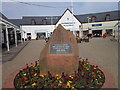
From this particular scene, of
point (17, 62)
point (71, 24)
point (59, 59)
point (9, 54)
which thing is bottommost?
point (17, 62)

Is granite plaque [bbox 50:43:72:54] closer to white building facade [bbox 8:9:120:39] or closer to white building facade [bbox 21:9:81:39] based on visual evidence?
white building facade [bbox 8:9:120:39]

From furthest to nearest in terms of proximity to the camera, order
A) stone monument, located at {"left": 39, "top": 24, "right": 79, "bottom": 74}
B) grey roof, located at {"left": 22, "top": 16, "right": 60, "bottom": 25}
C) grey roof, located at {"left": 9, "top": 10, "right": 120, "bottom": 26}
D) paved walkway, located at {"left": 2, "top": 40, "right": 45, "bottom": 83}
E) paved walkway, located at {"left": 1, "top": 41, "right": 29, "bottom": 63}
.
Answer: grey roof, located at {"left": 22, "top": 16, "right": 60, "bottom": 25} → grey roof, located at {"left": 9, "top": 10, "right": 120, "bottom": 26} → paved walkway, located at {"left": 1, "top": 41, "right": 29, "bottom": 63} → paved walkway, located at {"left": 2, "top": 40, "right": 45, "bottom": 83} → stone monument, located at {"left": 39, "top": 24, "right": 79, "bottom": 74}

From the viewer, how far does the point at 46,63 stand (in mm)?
4309

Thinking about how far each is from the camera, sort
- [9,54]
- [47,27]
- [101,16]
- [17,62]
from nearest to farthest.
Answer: [17,62] < [9,54] < [47,27] < [101,16]

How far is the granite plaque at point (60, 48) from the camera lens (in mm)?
4496

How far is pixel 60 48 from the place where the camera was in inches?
182

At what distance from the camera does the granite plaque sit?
450 cm

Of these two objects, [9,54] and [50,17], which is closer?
[9,54]

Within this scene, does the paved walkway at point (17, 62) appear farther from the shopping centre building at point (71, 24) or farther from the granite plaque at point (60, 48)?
the shopping centre building at point (71, 24)

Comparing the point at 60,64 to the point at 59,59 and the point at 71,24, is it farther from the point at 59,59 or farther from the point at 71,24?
the point at 71,24

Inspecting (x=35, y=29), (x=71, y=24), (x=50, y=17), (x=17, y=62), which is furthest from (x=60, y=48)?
(x=50, y=17)

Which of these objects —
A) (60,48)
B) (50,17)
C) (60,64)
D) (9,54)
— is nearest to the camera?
(60,64)

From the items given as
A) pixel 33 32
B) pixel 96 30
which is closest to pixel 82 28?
pixel 96 30

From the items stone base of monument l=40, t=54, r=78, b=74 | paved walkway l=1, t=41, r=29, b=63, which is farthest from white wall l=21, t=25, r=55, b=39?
stone base of monument l=40, t=54, r=78, b=74
